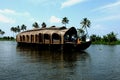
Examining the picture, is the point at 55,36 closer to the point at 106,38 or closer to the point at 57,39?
the point at 57,39

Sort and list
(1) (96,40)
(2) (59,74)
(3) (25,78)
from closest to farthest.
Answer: (3) (25,78)
(2) (59,74)
(1) (96,40)

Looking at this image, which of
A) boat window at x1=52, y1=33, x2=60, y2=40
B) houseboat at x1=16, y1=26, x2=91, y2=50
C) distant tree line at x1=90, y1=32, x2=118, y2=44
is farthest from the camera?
distant tree line at x1=90, y1=32, x2=118, y2=44

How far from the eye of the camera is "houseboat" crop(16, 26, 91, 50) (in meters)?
43.0

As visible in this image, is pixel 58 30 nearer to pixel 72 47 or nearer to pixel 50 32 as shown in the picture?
pixel 50 32

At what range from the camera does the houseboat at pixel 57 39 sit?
43.0 m

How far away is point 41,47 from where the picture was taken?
49031 millimetres

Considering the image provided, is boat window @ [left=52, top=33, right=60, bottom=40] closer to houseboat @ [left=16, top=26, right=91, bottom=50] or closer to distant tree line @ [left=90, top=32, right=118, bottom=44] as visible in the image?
houseboat @ [left=16, top=26, right=91, bottom=50]

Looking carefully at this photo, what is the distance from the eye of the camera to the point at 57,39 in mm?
47656

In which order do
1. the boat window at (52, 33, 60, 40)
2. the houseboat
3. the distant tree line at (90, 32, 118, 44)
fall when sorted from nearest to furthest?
the houseboat → the boat window at (52, 33, 60, 40) → the distant tree line at (90, 32, 118, 44)

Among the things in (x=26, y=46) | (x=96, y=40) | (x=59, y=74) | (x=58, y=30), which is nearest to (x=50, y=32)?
Result: (x=58, y=30)

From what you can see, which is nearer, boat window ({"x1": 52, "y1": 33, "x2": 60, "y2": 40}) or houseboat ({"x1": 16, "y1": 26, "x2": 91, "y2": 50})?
houseboat ({"x1": 16, "y1": 26, "x2": 91, "y2": 50})

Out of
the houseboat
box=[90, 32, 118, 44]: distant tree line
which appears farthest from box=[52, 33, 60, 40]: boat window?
box=[90, 32, 118, 44]: distant tree line

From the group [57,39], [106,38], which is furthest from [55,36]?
[106,38]

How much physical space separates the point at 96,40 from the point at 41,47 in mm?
60410
